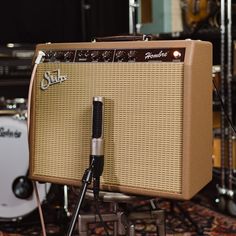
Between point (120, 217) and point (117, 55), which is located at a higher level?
point (117, 55)

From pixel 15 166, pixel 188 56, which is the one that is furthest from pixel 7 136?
pixel 188 56

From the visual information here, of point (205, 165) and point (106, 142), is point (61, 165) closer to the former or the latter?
point (106, 142)

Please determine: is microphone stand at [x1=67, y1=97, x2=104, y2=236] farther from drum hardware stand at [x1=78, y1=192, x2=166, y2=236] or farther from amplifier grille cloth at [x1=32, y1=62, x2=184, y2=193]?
drum hardware stand at [x1=78, y1=192, x2=166, y2=236]

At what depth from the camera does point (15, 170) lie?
85.2 inches

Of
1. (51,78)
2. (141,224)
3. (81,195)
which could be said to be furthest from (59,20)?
(81,195)

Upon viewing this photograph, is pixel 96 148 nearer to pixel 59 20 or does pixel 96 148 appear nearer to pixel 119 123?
pixel 119 123

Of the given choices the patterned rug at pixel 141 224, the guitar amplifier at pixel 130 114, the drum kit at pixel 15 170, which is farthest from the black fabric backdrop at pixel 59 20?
the guitar amplifier at pixel 130 114

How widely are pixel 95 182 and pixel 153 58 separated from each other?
33cm

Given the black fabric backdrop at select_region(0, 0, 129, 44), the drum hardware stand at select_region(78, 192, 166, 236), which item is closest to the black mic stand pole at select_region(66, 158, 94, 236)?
the drum hardware stand at select_region(78, 192, 166, 236)

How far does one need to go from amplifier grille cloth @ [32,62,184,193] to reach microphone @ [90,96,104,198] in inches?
1.8

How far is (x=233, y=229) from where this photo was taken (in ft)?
7.26

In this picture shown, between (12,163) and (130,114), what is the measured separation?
3.57 ft

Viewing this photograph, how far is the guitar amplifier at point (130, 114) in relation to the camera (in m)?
1.17

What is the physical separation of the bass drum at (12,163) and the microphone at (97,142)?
1.00 m
